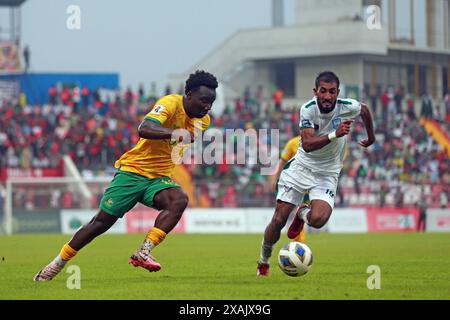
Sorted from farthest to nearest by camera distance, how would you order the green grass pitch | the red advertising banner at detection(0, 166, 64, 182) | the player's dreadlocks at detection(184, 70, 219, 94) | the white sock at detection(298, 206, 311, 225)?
the red advertising banner at detection(0, 166, 64, 182) → the white sock at detection(298, 206, 311, 225) → the player's dreadlocks at detection(184, 70, 219, 94) → the green grass pitch

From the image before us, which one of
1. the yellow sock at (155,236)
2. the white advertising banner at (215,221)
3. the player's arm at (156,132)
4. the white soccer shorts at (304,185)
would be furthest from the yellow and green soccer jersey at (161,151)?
the white advertising banner at (215,221)

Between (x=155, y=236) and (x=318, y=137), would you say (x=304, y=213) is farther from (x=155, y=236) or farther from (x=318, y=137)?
(x=155, y=236)

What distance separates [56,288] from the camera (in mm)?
12305

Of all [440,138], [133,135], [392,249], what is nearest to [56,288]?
[392,249]

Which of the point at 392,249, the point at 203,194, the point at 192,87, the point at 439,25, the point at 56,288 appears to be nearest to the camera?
the point at 56,288

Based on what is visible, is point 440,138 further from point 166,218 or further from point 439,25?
point 166,218

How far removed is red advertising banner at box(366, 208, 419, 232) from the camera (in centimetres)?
4038

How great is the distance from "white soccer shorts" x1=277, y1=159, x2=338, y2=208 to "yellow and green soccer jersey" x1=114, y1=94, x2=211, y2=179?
1.58 metres

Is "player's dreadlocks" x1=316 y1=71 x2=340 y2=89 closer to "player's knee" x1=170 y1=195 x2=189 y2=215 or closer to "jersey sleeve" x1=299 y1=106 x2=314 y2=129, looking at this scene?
"jersey sleeve" x1=299 y1=106 x2=314 y2=129

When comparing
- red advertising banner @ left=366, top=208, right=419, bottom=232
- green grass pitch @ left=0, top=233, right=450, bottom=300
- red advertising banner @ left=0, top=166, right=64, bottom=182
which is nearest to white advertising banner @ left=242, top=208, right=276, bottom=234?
red advertising banner @ left=366, top=208, right=419, bottom=232

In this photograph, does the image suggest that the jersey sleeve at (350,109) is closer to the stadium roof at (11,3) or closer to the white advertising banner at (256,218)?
the white advertising banner at (256,218)

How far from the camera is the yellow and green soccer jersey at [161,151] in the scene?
13305 mm

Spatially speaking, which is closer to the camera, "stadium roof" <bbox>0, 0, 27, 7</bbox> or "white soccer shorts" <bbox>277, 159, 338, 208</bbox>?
"white soccer shorts" <bbox>277, 159, 338, 208</bbox>

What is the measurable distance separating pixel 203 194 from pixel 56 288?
2678 cm
